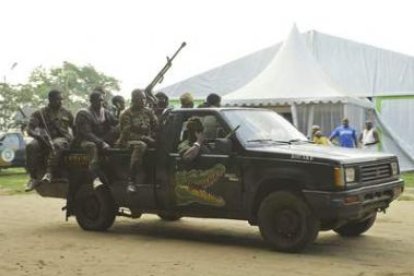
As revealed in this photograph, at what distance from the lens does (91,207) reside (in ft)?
33.1

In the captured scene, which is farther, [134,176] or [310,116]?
[310,116]

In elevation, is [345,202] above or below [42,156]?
below

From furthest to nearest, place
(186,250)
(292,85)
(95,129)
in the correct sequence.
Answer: (292,85) < (95,129) < (186,250)

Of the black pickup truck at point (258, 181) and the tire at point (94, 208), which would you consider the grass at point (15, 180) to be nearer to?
the tire at point (94, 208)

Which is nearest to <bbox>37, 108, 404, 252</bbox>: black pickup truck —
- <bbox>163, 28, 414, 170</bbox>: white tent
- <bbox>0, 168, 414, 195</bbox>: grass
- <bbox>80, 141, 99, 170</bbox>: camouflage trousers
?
<bbox>80, 141, 99, 170</bbox>: camouflage trousers

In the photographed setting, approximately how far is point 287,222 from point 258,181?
0.59 metres

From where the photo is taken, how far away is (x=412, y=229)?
9.78m

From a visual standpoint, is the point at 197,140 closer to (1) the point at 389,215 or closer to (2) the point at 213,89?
(1) the point at 389,215

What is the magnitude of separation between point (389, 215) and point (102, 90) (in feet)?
16.7

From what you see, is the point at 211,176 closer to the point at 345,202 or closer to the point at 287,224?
the point at 287,224

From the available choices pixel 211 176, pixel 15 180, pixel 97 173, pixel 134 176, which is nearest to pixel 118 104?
pixel 97 173

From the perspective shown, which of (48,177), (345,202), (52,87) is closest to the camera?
(345,202)

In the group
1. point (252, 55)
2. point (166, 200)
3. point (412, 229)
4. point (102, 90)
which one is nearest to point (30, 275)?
point (166, 200)

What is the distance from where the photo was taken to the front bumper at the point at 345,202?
7.53 m
